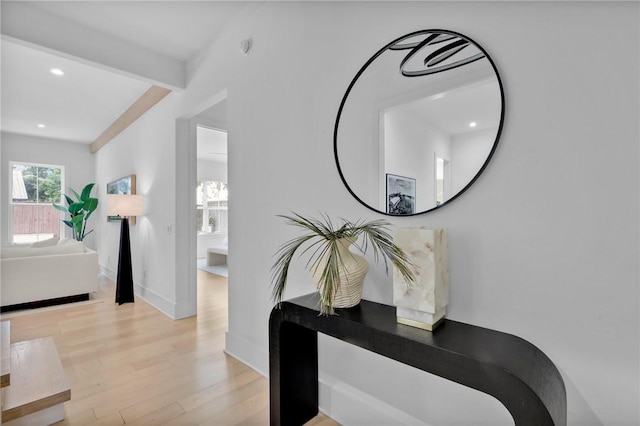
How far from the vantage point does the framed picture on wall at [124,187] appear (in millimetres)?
4262

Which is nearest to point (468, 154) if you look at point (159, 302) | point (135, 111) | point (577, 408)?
point (577, 408)

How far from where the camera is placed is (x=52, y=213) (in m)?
6.26

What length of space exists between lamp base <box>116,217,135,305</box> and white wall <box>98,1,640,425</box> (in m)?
2.84

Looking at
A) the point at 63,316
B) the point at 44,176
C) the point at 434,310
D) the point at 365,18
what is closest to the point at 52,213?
the point at 44,176

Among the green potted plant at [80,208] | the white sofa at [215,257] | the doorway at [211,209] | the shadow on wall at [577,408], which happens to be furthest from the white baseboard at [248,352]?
the green potted plant at [80,208]

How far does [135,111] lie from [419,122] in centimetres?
403

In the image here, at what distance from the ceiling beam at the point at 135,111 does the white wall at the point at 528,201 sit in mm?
2325

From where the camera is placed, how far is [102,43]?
2562mm

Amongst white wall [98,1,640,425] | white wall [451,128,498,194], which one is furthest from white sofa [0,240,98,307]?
white wall [451,128,498,194]

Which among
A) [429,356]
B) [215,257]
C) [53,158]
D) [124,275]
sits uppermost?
[53,158]

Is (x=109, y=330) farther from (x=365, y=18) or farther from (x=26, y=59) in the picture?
(x=365, y=18)

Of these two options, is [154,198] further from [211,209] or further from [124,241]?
[211,209]

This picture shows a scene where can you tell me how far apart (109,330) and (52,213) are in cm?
479

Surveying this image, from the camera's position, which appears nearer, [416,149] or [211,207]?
[416,149]
